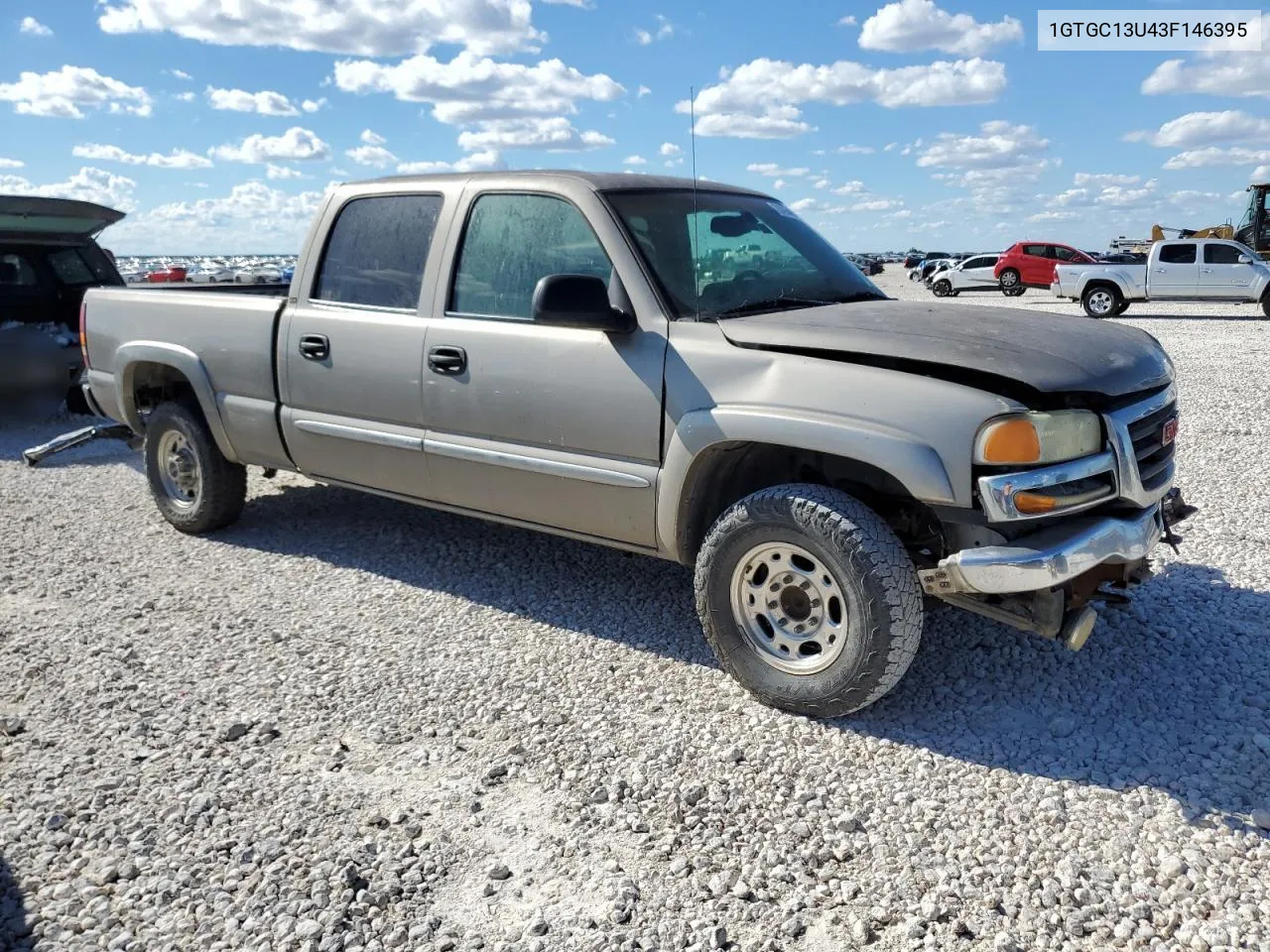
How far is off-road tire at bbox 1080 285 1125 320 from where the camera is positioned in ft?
74.5

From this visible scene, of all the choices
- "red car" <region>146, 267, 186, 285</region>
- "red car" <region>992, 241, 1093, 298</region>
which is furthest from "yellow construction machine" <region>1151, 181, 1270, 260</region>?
"red car" <region>146, 267, 186, 285</region>

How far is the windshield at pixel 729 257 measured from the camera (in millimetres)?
4000

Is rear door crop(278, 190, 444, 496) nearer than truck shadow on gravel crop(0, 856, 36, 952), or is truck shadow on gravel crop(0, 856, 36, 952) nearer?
truck shadow on gravel crop(0, 856, 36, 952)

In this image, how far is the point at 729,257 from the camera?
4.22 metres

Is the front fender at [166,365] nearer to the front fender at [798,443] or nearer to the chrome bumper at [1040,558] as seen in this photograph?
the front fender at [798,443]

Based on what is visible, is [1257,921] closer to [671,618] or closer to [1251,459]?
[671,618]

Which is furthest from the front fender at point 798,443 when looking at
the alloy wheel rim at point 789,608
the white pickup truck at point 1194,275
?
the white pickup truck at point 1194,275

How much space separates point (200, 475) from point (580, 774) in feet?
11.5

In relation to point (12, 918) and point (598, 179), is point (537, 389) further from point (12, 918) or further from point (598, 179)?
point (12, 918)

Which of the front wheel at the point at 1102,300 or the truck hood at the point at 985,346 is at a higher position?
the truck hood at the point at 985,346

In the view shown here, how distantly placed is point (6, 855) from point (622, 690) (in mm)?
2006

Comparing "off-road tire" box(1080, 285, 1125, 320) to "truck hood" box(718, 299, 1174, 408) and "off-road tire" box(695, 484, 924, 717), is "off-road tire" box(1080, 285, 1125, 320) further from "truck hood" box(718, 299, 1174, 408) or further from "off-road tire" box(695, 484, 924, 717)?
"off-road tire" box(695, 484, 924, 717)

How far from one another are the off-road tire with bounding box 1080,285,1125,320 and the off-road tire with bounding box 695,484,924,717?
21.8 m

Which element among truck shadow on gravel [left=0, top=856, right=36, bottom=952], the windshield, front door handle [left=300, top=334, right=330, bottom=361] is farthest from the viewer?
front door handle [left=300, top=334, right=330, bottom=361]
